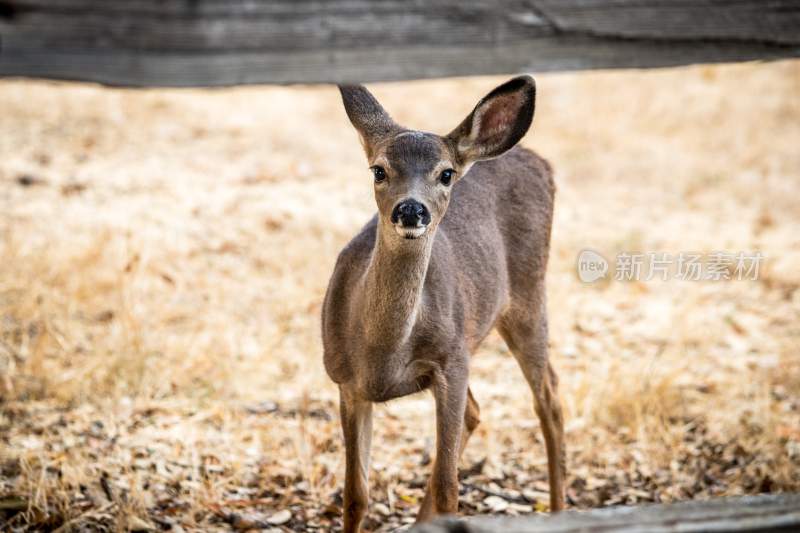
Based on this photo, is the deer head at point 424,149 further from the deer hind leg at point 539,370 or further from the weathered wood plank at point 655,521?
the weathered wood plank at point 655,521

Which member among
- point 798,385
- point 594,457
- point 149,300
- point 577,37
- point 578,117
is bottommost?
point 594,457

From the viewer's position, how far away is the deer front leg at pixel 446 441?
3.69 meters

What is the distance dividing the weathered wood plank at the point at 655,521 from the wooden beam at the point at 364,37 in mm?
1696

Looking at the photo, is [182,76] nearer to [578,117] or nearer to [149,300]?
[149,300]

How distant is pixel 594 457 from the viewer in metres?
5.01

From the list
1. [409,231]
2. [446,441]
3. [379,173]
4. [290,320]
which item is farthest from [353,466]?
[290,320]

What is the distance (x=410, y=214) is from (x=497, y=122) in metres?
0.59

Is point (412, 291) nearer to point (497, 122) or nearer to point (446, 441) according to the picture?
point (446, 441)

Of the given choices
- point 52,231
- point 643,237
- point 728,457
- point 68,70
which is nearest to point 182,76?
point 68,70

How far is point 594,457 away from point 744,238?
358 cm

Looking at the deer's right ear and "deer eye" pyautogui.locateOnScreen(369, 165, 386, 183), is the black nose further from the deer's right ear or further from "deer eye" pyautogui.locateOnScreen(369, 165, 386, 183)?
the deer's right ear

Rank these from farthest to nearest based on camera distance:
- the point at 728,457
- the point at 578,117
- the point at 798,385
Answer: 1. the point at 578,117
2. the point at 798,385
3. the point at 728,457

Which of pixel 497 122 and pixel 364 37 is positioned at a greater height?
pixel 364 37

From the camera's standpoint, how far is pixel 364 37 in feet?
10.8
